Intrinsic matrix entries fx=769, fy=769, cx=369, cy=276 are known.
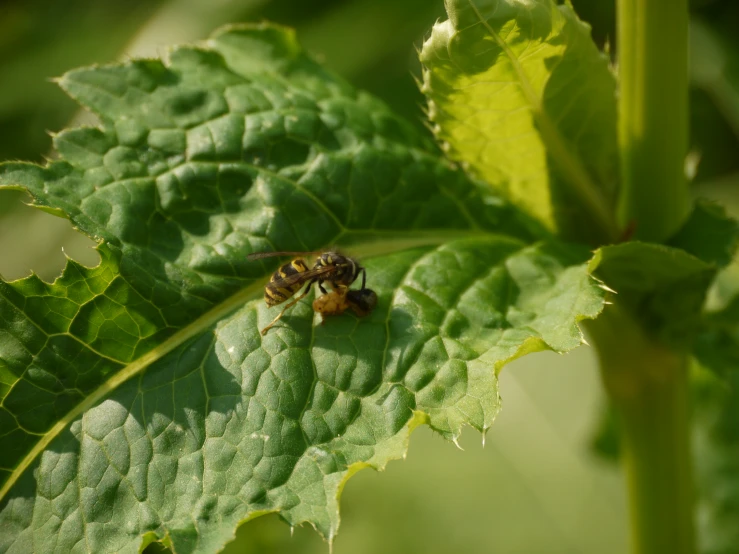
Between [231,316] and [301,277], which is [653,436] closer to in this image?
[301,277]

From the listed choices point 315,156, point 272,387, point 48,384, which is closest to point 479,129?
point 315,156

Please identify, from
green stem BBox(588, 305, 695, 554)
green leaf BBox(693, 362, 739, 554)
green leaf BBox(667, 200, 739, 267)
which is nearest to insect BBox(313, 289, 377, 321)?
green stem BBox(588, 305, 695, 554)

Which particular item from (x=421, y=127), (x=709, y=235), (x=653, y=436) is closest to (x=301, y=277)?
(x=709, y=235)

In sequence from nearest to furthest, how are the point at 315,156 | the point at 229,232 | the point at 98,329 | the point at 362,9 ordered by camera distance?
the point at 98,329 < the point at 229,232 < the point at 315,156 < the point at 362,9

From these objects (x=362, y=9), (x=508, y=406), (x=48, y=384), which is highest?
(x=48, y=384)

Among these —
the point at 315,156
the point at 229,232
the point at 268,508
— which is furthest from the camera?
the point at 315,156

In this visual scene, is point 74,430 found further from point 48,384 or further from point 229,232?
point 229,232

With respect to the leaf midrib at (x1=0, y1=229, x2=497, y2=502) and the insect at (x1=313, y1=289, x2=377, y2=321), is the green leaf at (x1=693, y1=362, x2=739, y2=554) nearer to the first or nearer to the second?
the leaf midrib at (x1=0, y1=229, x2=497, y2=502)
